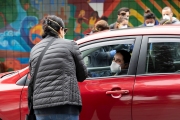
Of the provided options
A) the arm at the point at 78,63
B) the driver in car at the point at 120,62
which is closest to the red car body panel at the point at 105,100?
the driver in car at the point at 120,62

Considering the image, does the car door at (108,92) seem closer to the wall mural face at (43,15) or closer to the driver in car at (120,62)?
the driver in car at (120,62)

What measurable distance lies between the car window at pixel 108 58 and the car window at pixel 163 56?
0.77ft

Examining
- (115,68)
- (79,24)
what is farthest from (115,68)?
(79,24)

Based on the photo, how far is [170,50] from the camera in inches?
176

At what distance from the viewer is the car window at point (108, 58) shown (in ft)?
15.1

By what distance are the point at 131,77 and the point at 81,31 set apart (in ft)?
Answer: 23.2

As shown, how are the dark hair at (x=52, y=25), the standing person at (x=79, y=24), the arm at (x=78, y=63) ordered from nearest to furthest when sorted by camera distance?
the arm at (x=78, y=63)
the dark hair at (x=52, y=25)
the standing person at (x=79, y=24)

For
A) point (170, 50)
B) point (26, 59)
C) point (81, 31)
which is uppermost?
point (170, 50)

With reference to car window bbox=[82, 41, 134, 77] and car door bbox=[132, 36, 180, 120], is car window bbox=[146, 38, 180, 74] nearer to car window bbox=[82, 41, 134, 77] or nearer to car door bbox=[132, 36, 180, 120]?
car door bbox=[132, 36, 180, 120]

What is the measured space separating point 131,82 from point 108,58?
0.46 metres

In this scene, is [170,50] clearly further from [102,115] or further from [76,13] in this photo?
[76,13]

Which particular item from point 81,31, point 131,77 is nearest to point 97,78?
point 131,77

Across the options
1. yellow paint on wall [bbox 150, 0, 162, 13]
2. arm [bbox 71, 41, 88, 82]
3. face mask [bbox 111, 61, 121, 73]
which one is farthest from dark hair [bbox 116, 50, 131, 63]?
yellow paint on wall [bbox 150, 0, 162, 13]

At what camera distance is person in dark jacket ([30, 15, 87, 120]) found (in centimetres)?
389
